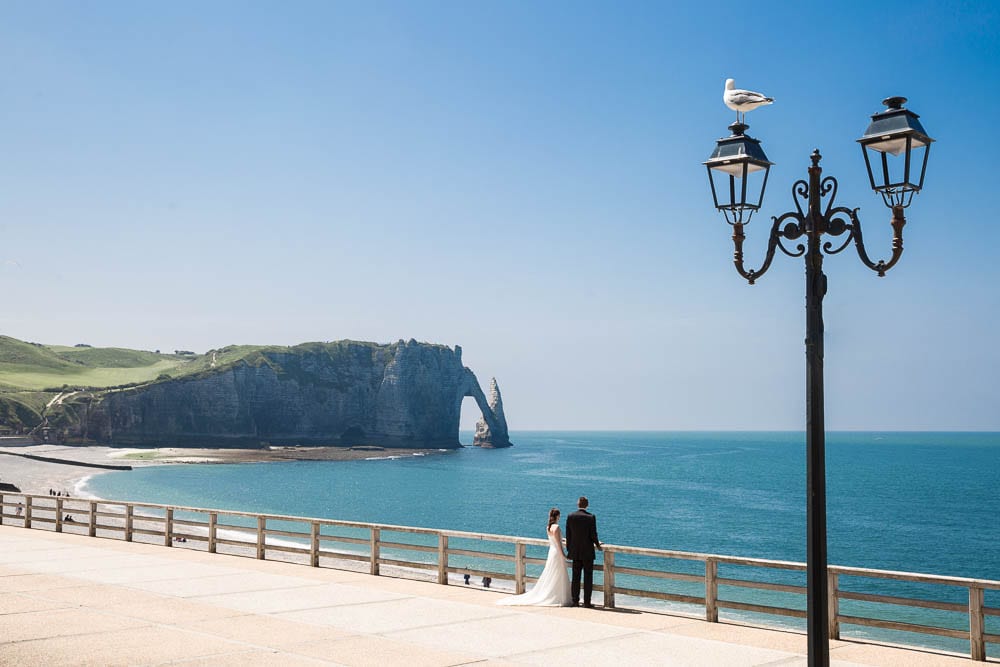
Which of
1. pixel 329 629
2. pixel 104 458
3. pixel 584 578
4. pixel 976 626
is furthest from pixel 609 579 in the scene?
pixel 104 458

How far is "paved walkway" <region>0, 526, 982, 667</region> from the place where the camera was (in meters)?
10.9

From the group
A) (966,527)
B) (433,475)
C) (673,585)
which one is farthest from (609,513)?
(433,475)

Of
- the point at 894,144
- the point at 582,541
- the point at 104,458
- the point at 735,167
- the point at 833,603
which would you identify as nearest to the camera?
the point at 894,144

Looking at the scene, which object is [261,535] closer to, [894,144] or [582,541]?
[582,541]

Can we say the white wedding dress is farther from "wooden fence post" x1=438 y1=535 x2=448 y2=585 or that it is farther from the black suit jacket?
"wooden fence post" x1=438 y1=535 x2=448 y2=585

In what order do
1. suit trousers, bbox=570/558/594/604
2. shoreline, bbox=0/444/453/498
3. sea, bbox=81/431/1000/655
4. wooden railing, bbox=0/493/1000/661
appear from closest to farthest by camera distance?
1. wooden railing, bbox=0/493/1000/661
2. suit trousers, bbox=570/558/594/604
3. sea, bbox=81/431/1000/655
4. shoreline, bbox=0/444/453/498

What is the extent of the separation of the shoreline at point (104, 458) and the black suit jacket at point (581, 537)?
79771 mm

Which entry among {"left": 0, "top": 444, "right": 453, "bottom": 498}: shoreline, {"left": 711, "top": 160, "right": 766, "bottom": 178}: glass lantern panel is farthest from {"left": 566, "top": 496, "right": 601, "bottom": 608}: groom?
{"left": 0, "top": 444, "right": 453, "bottom": 498}: shoreline

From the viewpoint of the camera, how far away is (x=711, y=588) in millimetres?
13219

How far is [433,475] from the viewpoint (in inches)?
5522

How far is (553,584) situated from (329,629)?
384 centimetres

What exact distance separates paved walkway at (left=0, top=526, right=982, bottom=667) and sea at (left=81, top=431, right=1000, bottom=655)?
25768 millimetres

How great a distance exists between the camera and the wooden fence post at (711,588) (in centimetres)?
1300

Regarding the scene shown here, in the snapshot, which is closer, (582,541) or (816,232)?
(816,232)
